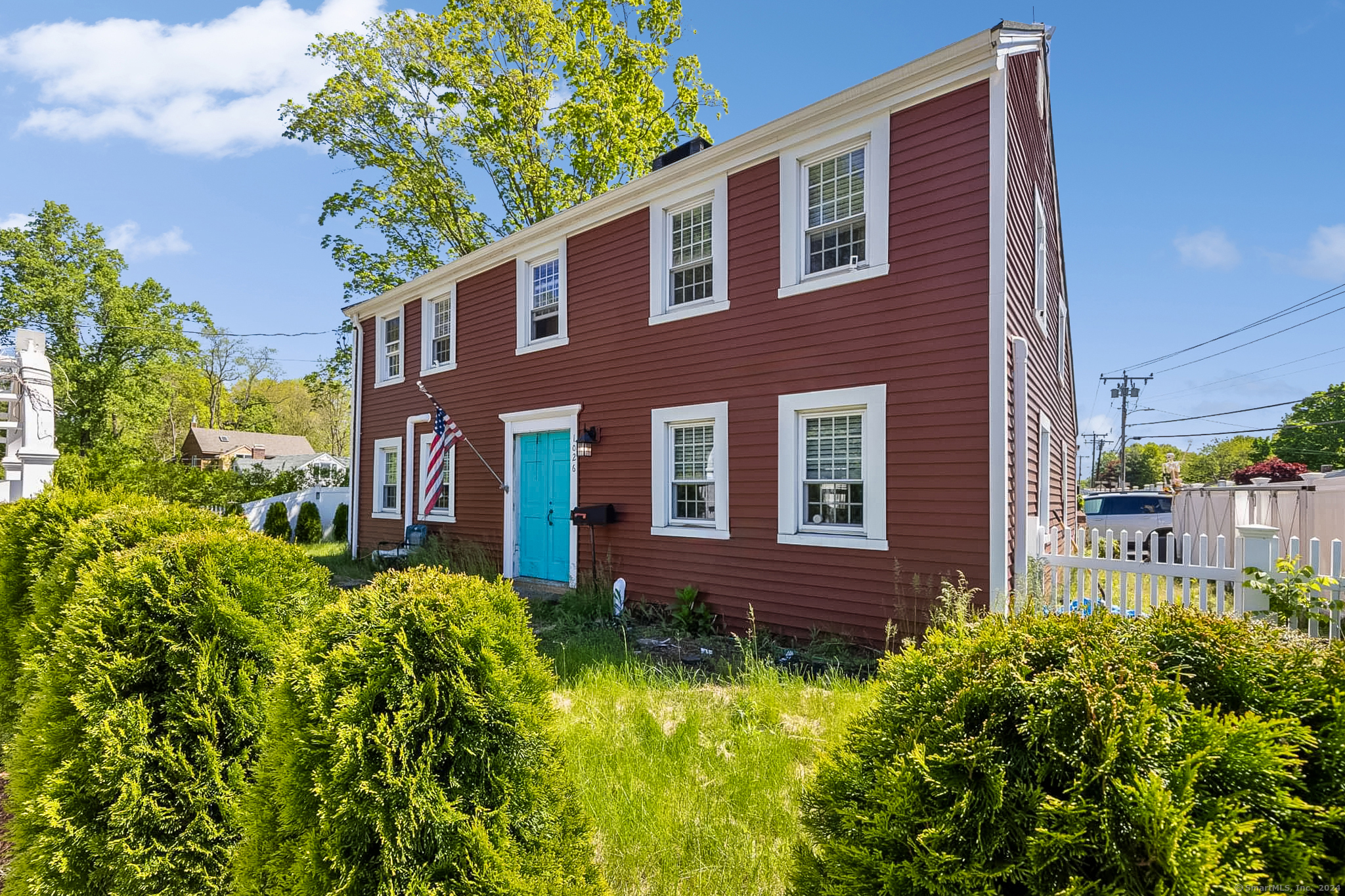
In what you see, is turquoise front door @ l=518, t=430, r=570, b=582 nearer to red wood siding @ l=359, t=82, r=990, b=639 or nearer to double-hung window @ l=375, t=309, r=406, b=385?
red wood siding @ l=359, t=82, r=990, b=639

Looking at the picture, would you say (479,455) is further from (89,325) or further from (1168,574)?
(89,325)

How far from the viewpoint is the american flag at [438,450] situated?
12109mm

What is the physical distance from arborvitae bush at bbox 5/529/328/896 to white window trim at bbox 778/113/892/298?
6.32 meters

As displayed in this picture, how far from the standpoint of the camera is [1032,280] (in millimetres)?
8773

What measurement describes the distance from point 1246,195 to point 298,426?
68965 mm

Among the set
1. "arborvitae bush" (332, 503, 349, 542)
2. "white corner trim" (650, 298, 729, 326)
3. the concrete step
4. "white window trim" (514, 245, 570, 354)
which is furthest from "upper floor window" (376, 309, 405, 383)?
"white corner trim" (650, 298, 729, 326)

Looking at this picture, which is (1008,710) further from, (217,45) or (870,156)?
(217,45)

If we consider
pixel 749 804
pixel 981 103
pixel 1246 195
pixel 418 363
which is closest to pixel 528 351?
pixel 418 363

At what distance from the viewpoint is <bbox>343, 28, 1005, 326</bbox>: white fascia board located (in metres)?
6.58

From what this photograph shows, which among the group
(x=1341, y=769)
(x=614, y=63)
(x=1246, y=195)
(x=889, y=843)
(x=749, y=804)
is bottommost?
(x=749, y=804)

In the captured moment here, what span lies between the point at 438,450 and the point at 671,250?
5822mm

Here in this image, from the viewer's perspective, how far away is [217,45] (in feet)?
32.6

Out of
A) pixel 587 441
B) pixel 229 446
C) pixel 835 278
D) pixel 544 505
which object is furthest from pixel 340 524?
pixel 229 446

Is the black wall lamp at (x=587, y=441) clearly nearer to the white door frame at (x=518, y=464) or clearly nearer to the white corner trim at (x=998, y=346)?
the white door frame at (x=518, y=464)
